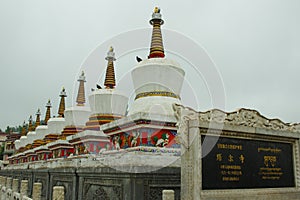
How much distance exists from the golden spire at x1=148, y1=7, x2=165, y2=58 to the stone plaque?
7063 millimetres

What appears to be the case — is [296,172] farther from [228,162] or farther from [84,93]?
[84,93]

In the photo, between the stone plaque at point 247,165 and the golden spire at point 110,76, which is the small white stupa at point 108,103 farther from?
the stone plaque at point 247,165

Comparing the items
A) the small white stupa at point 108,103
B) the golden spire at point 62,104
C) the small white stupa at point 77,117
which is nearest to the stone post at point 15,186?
the small white stupa at point 108,103

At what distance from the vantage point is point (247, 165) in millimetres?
7262

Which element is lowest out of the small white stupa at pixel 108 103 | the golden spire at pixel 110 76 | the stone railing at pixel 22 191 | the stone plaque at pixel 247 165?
the stone railing at pixel 22 191

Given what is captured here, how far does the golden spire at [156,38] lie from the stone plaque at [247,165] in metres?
7.06

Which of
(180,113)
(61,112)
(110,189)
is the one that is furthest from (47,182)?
(61,112)

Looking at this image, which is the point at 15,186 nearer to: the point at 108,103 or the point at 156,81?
the point at 108,103

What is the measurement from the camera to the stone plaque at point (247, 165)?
6617 millimetres

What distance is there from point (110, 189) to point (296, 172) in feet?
16.6

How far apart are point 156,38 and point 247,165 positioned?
8307mm

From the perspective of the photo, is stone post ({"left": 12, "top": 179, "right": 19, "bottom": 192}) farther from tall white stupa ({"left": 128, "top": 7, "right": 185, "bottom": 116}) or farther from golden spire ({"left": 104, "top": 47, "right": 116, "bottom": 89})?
golden spire ({"left": 104, "top": 47, "right": 116, "bottom": 89})

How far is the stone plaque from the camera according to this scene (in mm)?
6617

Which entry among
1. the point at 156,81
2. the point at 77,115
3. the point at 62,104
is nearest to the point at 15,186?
the point at 156,81
